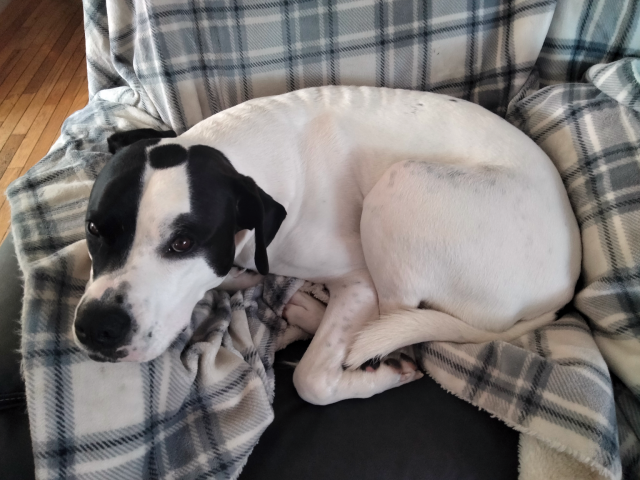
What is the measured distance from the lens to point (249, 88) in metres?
1.68

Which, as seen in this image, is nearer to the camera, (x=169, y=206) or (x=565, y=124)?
(x=169, y=206)

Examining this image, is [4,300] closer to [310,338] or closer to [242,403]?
[242,403]

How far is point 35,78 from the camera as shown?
3.25 meters

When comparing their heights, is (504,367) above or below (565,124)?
below

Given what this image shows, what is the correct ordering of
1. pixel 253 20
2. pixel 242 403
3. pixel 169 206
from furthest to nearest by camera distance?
pixel 253 20 < pixel 242 403 < pixel 169 206

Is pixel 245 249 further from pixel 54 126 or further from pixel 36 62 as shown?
pixel 36 62

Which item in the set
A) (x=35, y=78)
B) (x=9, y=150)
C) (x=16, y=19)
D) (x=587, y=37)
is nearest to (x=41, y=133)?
(x=9, y=150)

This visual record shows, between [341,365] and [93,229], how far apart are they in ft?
2.33

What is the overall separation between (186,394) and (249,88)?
1101 millimetres

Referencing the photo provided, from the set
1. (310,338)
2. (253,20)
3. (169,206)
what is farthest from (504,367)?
(253,20)

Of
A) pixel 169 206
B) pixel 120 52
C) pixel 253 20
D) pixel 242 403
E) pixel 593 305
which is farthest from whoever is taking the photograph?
pixel 120 52

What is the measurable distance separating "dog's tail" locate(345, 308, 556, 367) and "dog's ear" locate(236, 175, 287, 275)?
1.09 feet

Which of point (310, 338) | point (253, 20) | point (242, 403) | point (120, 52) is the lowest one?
point (310, 338)

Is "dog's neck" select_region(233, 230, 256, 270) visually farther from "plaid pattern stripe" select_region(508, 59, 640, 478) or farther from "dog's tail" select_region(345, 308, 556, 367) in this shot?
"plaid pattern stripe" select_region(508, 59, 640, 478)
